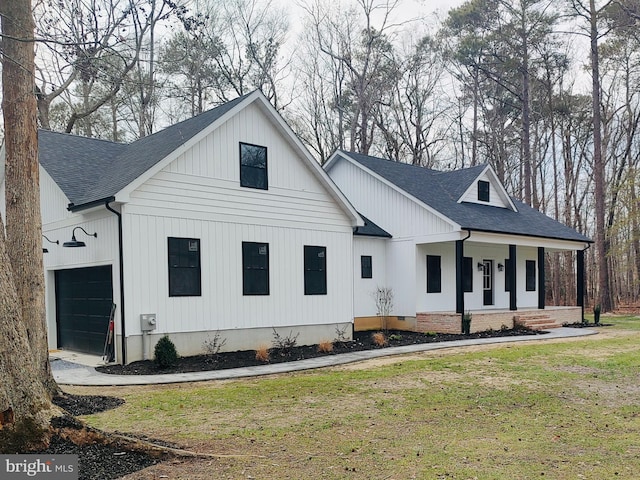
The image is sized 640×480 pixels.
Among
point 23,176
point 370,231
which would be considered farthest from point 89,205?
point 370,231

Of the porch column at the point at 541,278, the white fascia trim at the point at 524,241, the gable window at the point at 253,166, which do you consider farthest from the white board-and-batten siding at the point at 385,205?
the gable window at the point at 253,166

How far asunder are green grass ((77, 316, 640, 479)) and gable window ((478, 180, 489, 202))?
10.4 metres

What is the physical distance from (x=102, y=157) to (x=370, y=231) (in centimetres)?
849

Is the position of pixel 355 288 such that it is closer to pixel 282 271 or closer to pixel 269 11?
pixel 282 271

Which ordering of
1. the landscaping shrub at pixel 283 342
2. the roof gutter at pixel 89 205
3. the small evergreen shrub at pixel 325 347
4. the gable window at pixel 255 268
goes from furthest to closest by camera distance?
the landscaping shrub at pixel 283 342 < the small evergreen shrub at pixel 325 347 < the gable window at pixel 255 268 < the roof gutter at pixel 89 205

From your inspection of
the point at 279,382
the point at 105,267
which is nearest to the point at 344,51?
the point at 105,267

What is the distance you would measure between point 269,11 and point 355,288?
670 inches

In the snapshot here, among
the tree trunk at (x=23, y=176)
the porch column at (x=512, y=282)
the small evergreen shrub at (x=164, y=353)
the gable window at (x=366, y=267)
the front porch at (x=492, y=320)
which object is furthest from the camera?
the porch column at (x=512, y=282)

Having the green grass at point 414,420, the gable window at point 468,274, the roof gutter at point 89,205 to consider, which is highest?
the roof gutter at point 89,205

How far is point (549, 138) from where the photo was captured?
33.4 m

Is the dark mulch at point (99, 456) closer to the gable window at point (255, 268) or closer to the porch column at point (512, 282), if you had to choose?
the gable window at point (255, 268)

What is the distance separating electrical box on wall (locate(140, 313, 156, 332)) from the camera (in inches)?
430

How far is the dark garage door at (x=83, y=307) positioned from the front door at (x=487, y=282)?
13859 mm

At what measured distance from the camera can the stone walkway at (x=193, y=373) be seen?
31.0ft
